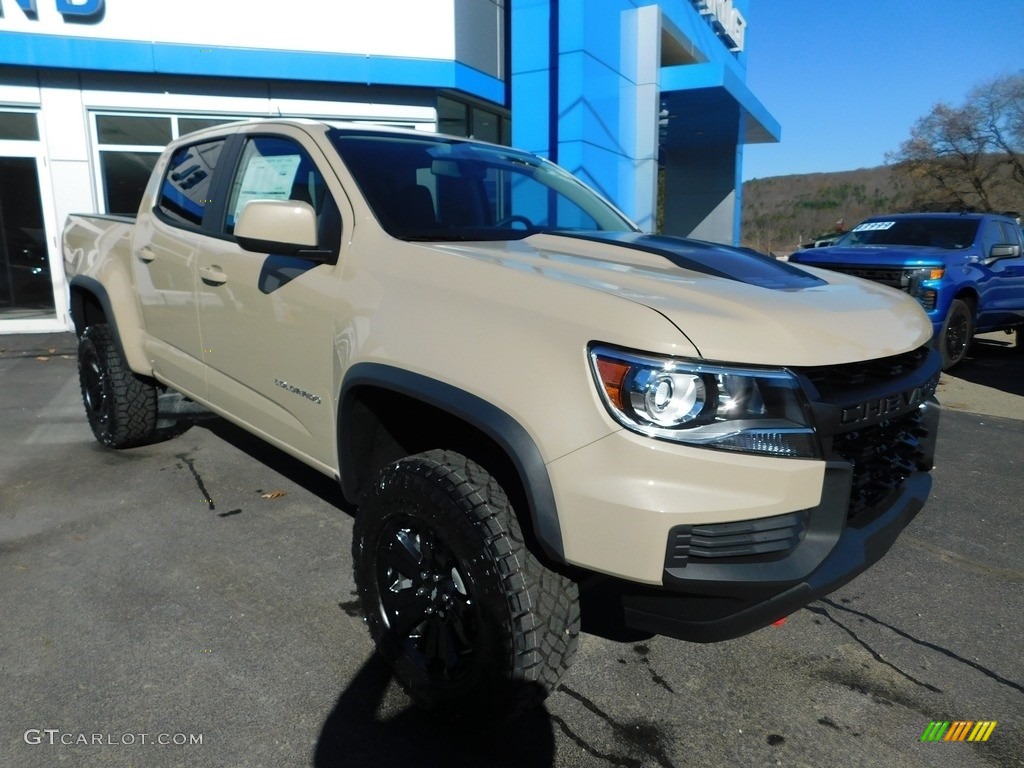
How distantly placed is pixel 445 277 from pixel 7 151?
9.61m

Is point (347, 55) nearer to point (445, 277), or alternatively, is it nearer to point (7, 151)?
point (7, 151)

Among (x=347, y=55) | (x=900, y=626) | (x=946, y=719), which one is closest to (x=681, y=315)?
(x=946, y=719)

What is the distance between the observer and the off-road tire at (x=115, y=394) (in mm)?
4484

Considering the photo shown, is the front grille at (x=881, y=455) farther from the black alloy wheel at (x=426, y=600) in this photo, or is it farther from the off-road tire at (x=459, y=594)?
the black alloy wheel at (x=426, y=600)

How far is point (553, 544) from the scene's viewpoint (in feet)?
6.15

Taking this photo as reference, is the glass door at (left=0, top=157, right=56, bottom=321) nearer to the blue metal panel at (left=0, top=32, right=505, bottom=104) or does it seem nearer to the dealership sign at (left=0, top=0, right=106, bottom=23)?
the blue metal panel at (left=0, top=32, right=505, bottom=104)

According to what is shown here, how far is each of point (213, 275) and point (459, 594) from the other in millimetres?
1914

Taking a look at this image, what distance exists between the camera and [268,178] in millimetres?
3289

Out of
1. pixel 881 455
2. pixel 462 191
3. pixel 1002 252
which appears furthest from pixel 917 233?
pixel 881 455

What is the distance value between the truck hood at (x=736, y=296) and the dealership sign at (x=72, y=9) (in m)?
8.78

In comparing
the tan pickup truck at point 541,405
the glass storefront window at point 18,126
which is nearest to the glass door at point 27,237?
the glass storefront window at point 18,126

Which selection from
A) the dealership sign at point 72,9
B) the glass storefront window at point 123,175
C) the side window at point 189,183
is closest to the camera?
the side window at point 189,183

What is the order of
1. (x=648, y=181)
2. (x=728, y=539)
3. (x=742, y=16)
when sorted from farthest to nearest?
(x=742, y=16) < (x=648, y=181) < (x=728, y=539)

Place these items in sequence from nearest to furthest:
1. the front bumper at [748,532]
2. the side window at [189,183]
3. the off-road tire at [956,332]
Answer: the front bumper at [748,532] < the side window at [189,183] < the off-road tire at [956,332]
